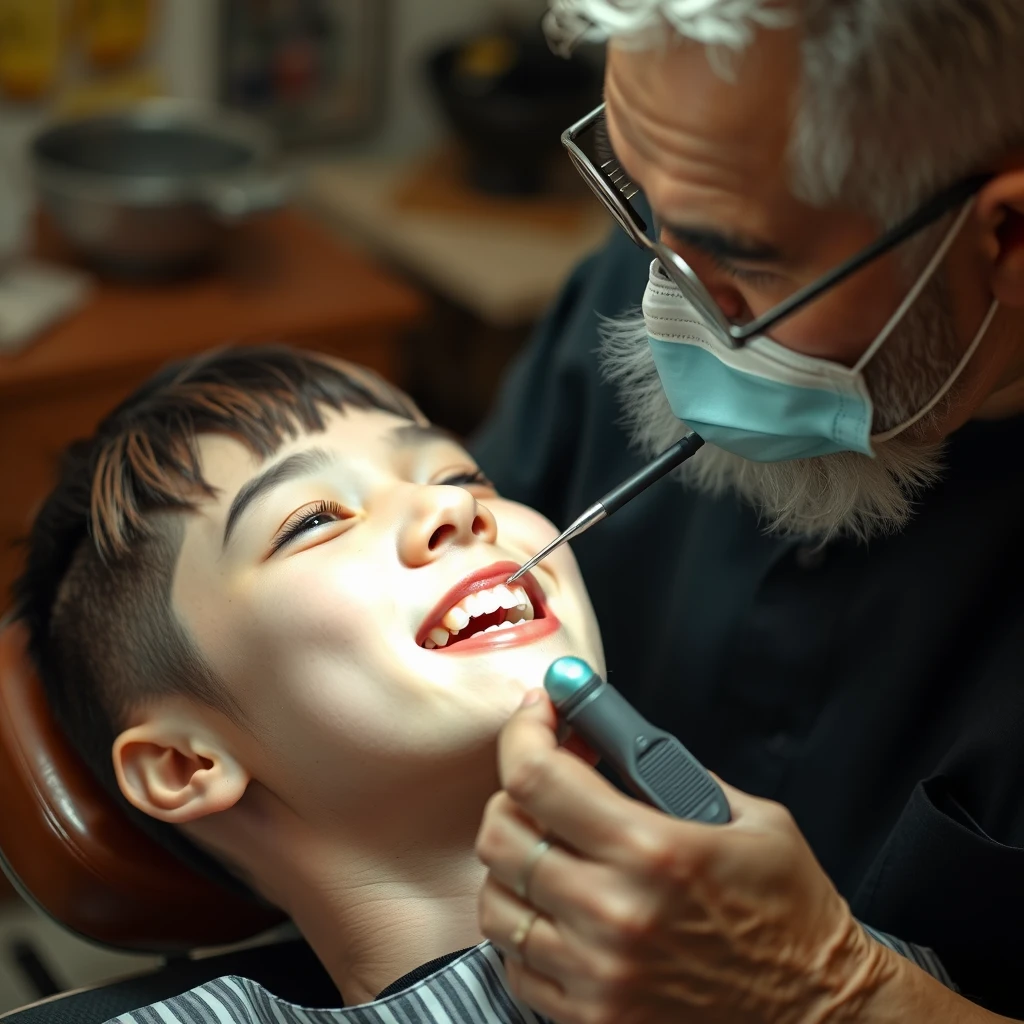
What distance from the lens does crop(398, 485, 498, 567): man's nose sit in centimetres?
119

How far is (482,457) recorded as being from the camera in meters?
1.71

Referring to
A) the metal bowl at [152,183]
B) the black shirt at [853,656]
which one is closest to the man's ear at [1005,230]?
the black shirt at [853,656]

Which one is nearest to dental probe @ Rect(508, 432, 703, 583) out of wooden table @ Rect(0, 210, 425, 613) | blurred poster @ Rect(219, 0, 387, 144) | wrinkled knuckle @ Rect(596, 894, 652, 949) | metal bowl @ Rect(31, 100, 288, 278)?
wrinkled knuckle @ Rect(596, 894, 652, 949)

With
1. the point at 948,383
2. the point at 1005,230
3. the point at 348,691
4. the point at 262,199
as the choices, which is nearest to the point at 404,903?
the point at 348,691

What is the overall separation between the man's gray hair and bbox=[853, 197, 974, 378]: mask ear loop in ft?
0.11

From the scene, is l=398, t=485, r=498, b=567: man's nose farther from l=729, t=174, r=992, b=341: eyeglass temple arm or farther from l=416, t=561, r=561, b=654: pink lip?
l=729, t=174, r=992, b=341: eyeglass temple arm

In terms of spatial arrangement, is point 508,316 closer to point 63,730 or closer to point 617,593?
point 617,593

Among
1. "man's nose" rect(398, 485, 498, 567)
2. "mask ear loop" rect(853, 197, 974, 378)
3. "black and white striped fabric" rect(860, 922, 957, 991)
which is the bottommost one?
"black and white striped fabric" rect(860, 922, 957, 991)

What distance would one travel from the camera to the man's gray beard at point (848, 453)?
3.51 ft

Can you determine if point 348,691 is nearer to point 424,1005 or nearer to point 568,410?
point 424,1005

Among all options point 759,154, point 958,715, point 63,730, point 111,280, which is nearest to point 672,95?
point 759,154

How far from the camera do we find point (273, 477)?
1263 mm

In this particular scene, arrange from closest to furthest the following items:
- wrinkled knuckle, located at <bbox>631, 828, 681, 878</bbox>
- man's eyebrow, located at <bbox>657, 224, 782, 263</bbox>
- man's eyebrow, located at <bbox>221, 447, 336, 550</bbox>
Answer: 1. wrinkled knuckle, located at <bbox>631, 828, 681, 878</bbox>
2. man's eyebrow, located at <bbox>657, 224, 782, 263</bbox>
3. man's eyebrow, located at <bbox>221, 447, 336, 550</bbox>

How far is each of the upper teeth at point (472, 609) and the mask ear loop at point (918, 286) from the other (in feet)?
1.27
